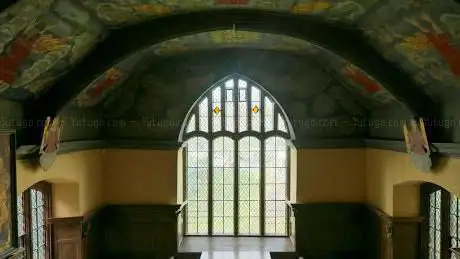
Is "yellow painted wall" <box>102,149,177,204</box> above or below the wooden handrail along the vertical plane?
above

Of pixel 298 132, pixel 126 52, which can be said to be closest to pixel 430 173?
pixel 298 132

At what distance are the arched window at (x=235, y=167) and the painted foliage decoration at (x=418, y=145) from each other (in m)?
3.53

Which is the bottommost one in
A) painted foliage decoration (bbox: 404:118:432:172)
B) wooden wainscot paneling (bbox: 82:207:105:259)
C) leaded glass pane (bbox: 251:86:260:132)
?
wooden wainscot paneling (bbox: 82:207:105:259)

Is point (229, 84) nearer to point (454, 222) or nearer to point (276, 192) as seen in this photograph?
point (276, 192)

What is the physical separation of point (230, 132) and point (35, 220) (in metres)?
4.49

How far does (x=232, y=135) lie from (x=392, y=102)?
3.71 metres

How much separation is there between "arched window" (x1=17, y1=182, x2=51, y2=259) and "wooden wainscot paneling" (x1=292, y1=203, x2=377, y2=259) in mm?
4949

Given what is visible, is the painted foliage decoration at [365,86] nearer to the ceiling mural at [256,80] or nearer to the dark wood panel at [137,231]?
the ceiling mural at [256,80]

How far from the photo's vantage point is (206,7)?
7.12m

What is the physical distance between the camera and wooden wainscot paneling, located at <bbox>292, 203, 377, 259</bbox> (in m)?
10.8

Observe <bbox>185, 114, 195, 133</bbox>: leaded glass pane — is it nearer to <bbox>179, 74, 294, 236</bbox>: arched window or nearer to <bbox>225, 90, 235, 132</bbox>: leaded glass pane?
<bbox>179, 74, 294, 236</bbox>: arched window

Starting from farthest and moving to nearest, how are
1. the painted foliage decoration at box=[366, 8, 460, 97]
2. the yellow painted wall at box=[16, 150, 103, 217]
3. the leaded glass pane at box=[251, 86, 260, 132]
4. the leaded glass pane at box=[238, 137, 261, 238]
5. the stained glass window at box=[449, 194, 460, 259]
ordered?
the leaded glass pane at box=[238, 137, 261, 238] → the leaded glass pane at box=[251, 86, 260, 132] → the yellow painted wall at box=[16, 150, 103, 217] → the stained glass window at box=[449, 194, 460, 259] → the painted foliage decoration at box=[366, 8, 460, 97]

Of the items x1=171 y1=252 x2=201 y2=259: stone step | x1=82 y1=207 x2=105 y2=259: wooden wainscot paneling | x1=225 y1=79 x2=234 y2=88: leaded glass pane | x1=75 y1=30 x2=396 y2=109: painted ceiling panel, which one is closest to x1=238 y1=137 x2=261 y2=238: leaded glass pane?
x1=225 y1=79 x2=234 y2=88: leaded glass pane

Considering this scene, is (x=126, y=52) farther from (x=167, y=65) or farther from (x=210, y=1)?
(x=167, y=65)
